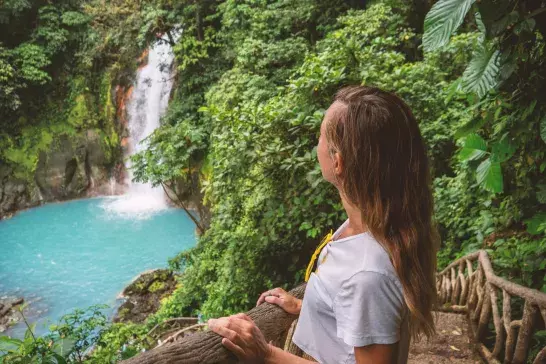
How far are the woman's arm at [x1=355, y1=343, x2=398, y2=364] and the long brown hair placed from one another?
3.6 inches

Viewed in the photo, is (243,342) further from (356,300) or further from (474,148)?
(474,148)

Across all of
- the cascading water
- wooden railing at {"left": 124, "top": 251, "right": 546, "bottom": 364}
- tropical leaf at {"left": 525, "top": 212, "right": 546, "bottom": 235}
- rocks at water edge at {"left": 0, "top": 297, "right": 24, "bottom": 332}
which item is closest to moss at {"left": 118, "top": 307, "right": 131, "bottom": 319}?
rocks at water edge at {"left": 0, "top": 297, "right": 24, "bottom": 332}

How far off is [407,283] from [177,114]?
11365 mm

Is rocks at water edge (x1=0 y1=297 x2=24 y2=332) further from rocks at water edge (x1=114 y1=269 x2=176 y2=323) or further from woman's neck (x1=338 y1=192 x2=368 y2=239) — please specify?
woman's neck (x1=338 y1=192 x2=368 y2=239)

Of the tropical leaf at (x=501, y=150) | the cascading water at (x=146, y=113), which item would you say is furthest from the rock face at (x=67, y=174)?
the tropical leaf at (x=501, y=150)

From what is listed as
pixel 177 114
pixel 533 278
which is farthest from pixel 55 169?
pixel 533 278

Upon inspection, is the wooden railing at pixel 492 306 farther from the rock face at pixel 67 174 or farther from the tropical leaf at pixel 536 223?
the rock face at pixel 67 174

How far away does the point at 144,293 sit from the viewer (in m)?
8.80

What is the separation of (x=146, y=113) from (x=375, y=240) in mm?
15245

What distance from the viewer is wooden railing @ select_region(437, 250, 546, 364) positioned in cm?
254

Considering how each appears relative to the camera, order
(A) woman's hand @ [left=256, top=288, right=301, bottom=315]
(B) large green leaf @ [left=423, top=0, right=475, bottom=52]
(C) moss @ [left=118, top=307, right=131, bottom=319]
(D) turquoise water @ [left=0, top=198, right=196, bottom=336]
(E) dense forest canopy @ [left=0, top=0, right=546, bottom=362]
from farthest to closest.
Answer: (D) turquoise water @ [left=0, top=198, right=196, bottom=336] < (C) moss @ [left=118, top=307, right=131, bottom=319] < (E) dense forest canopy @ [left=0, top=0, right=546, bottom=362] < (B) large green leaf @ [left=423, top=0, right=475, bottom=52] < (A) woman's hand @ [left=256, top=288, right=301, bottom=315]

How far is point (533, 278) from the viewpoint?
121 inches

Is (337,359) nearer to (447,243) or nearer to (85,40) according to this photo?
(447,243)

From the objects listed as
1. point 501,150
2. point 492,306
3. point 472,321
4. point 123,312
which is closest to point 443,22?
point 501,150
